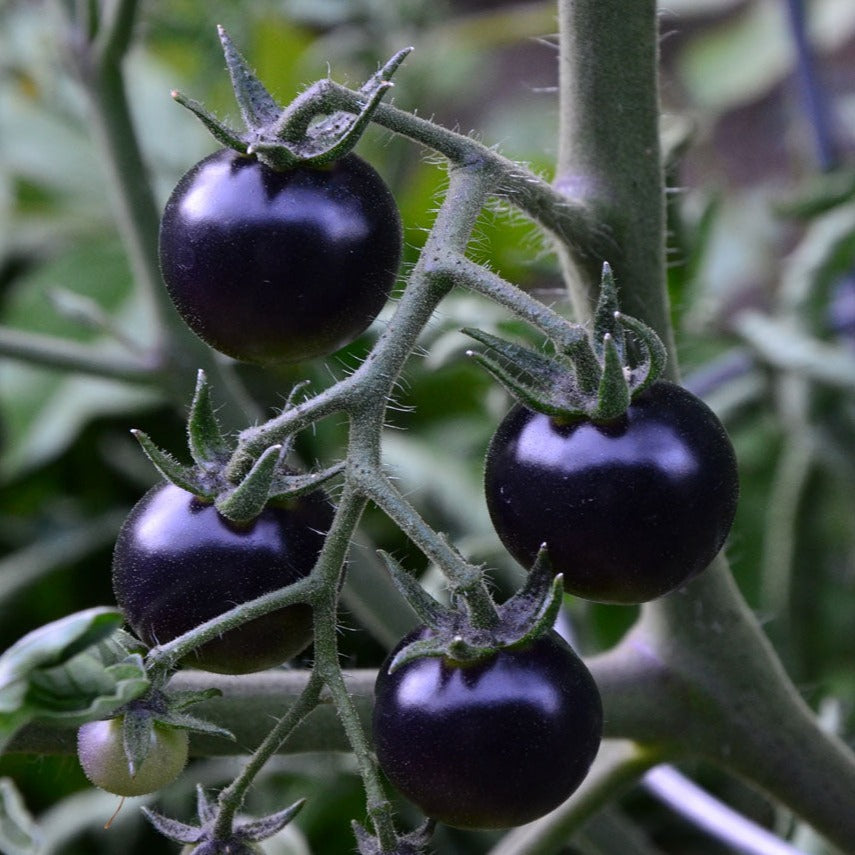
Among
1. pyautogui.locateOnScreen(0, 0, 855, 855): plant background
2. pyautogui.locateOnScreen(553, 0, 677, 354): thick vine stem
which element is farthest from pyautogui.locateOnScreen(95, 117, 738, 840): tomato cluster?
pyautogui.locateOnScreen(0, 0, 855, 855): plant background

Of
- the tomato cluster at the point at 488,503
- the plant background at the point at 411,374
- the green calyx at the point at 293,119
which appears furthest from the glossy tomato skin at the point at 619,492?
the plant background at the point at 411,374

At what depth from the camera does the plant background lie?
36.6 inches

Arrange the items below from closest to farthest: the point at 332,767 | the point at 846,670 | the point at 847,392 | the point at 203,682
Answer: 1. the point at 203,682
2. the point at 847,392
3. the point at 332,767
4. the point at 846,670

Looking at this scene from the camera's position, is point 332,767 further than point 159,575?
Answer: Yes

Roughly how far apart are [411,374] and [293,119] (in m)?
0.67

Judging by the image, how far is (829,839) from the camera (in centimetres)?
56

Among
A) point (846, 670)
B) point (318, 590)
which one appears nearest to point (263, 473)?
point (318, 590)

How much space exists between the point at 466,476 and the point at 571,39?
2.53ft

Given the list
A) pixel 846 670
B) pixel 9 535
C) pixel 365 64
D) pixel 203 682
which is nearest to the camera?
pixel 203 682

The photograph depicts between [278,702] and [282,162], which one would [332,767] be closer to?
[278,702]

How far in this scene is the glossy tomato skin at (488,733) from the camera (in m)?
0.37

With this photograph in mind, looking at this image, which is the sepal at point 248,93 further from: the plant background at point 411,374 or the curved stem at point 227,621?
the plant background at point 411,374

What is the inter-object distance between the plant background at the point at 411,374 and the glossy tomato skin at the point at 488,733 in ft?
0.97

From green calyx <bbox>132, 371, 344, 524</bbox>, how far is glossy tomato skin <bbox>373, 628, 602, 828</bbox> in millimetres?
64
